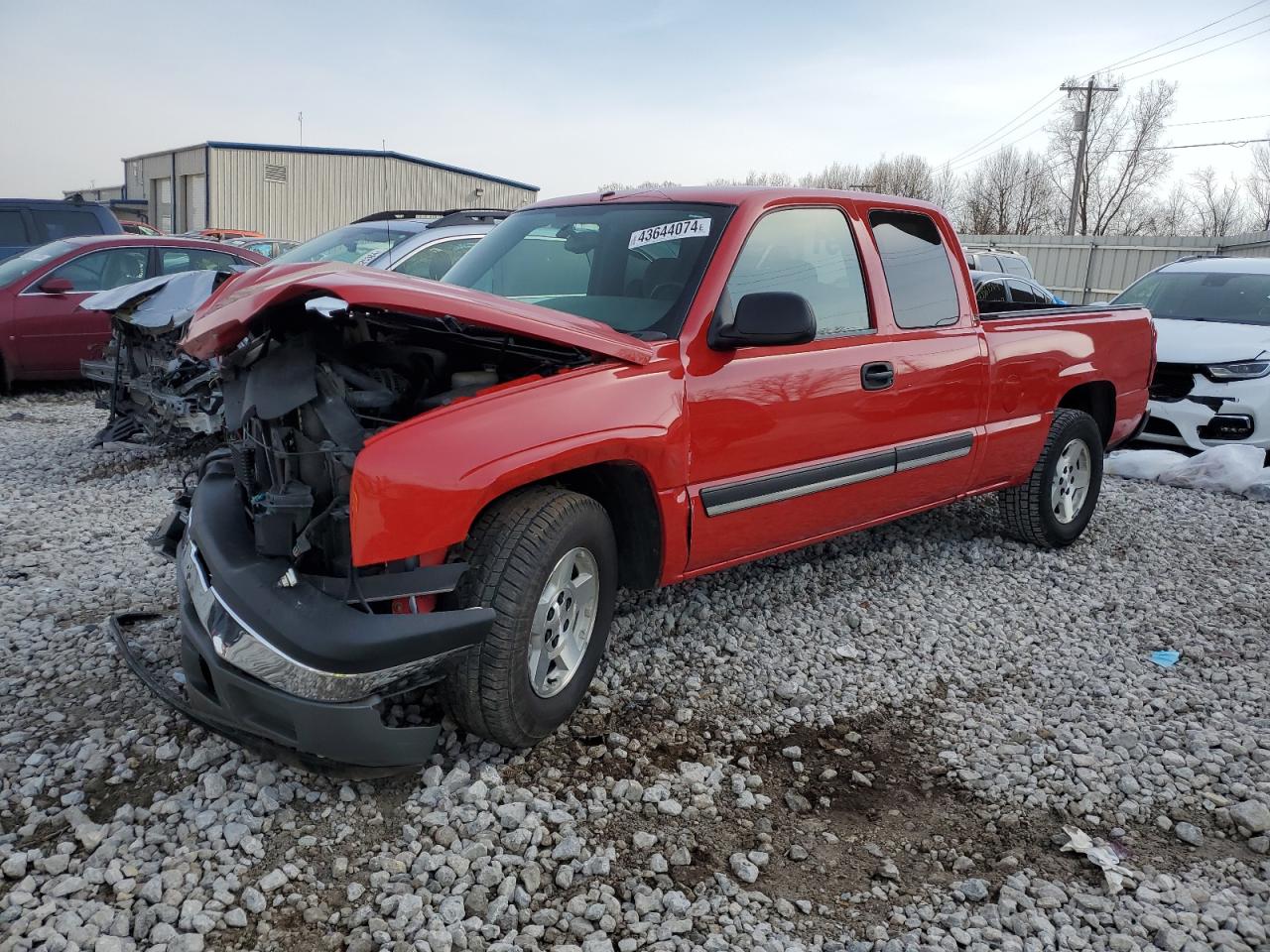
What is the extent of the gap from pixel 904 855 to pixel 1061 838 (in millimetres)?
503

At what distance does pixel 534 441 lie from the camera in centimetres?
294

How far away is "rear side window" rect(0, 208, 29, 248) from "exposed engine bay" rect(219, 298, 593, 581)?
39.0 feet

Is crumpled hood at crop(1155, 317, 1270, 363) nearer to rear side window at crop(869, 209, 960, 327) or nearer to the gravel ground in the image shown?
the gravel ground

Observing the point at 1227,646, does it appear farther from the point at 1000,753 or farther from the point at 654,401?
the point at 654,401

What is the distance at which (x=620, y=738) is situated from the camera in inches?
134

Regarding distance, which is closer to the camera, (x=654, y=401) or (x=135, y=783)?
(x=135, y=783)

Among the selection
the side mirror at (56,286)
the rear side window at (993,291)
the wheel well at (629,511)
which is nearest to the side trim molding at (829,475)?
the wheel well at (629,511)

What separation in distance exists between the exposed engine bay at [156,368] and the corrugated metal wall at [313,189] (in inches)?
1213

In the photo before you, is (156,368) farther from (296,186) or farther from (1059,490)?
(296,186)

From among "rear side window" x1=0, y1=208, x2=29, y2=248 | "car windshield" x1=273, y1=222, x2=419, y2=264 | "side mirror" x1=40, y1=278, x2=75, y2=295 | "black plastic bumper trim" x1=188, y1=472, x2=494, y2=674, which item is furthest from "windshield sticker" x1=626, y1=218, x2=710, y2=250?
"rear side window" x1=0, y1=208, x2=29, y2=248

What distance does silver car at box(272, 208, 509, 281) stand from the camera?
744 cm

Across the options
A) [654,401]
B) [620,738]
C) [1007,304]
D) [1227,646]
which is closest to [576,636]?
[620,738]

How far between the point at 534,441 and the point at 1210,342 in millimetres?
7525

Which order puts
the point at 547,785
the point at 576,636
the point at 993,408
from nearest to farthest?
the point at 547,785 < the point at 576,636 < the point at 993,408
